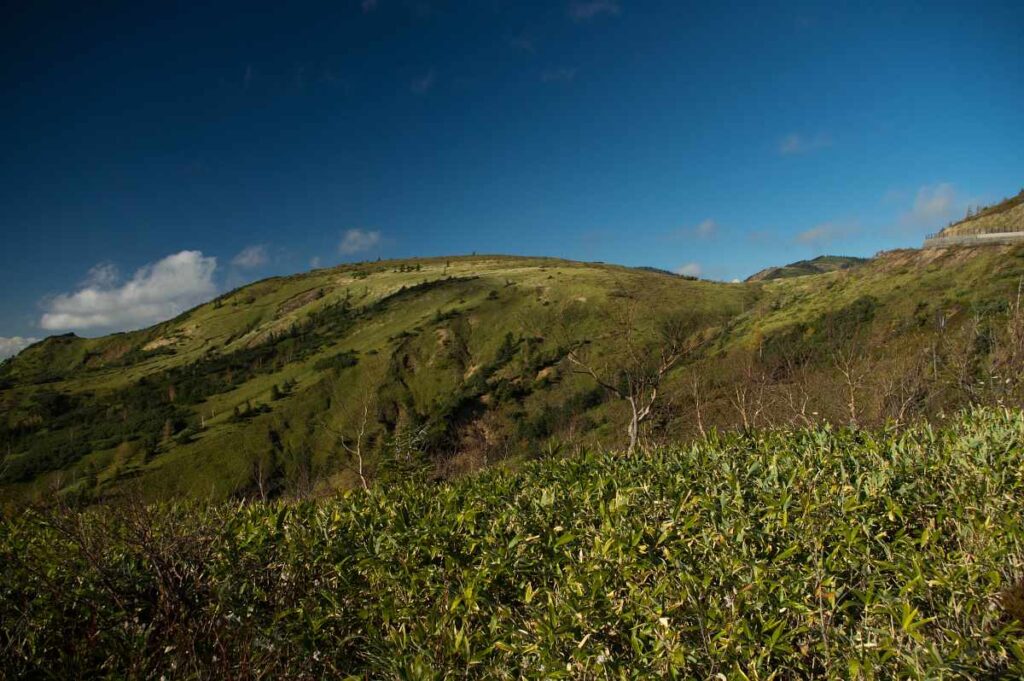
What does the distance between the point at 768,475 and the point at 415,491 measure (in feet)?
16.3

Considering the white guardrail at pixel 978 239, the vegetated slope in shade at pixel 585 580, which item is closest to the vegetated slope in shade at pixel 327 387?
the white guardrail at pixel 978 239

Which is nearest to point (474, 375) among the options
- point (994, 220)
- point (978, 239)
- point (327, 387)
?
point (327, 387)

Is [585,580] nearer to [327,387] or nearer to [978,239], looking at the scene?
[978,239]

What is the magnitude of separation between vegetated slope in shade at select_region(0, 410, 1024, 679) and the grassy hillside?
67.3 feet

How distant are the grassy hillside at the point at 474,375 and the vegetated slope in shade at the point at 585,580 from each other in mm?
20515

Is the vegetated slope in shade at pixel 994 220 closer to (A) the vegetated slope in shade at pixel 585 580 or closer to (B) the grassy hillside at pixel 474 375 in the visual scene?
(B) the grassy hillside at pixel 474 375

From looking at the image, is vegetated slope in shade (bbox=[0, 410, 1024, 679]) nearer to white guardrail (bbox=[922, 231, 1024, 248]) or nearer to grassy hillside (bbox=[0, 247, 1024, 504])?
grassy hillside (bbox=[0, 247, 1024, 504])

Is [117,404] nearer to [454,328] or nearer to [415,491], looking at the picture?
[454,328]

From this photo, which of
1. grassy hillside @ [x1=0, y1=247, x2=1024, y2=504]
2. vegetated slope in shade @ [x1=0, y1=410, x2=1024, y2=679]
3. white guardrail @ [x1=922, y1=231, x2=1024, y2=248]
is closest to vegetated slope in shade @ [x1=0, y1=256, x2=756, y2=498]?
grassy hillside @ [x1=0, y1=247, x2=1024, y2=504]

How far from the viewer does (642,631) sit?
433 cm

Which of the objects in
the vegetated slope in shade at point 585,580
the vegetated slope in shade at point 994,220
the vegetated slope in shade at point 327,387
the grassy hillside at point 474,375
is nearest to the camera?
the vegetated slope in shade at point 585,580

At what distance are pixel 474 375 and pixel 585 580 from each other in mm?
86467

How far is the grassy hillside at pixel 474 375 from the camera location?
147 ft

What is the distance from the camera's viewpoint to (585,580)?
16.6 feet
